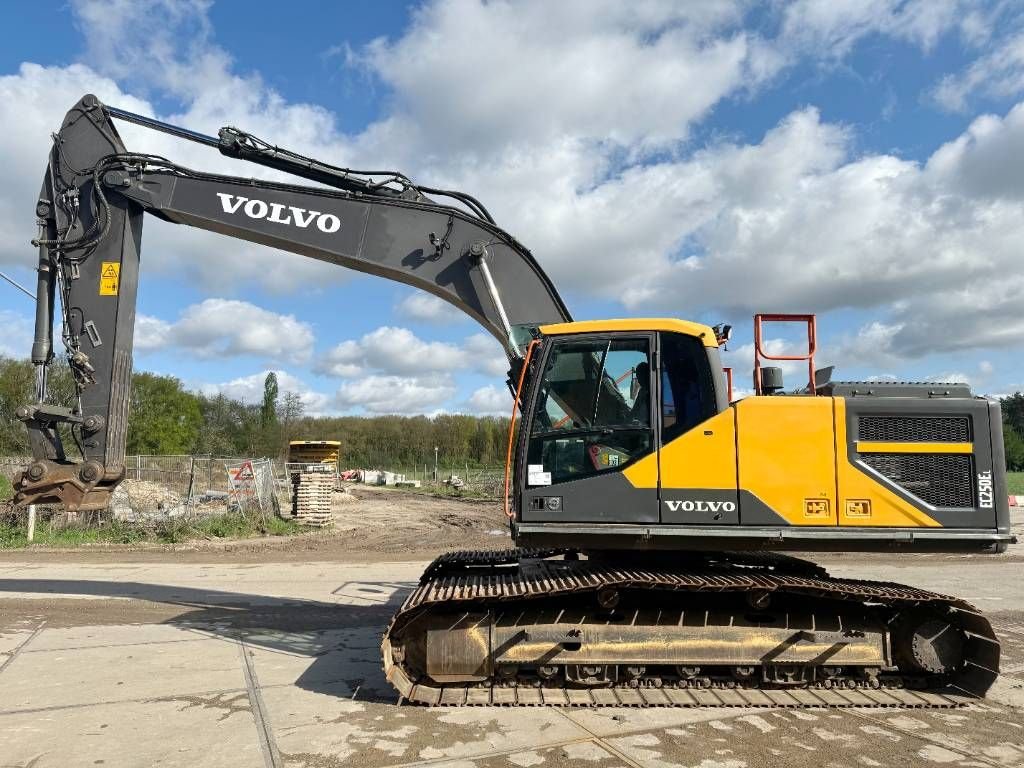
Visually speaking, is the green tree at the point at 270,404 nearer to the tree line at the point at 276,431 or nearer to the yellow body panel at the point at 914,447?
the tree line at the point at 276,431

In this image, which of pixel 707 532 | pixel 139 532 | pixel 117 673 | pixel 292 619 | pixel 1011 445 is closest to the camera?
pixel 707 532

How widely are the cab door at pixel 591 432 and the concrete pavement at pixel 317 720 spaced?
1.42m

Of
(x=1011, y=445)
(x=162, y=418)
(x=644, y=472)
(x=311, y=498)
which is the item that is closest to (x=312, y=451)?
(x=311, y=498)

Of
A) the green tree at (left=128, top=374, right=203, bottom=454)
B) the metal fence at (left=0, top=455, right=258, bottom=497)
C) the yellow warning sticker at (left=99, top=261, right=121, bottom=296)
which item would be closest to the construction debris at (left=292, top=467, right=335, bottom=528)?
the metal fence at (left=0, top=455, right=258, bottom=497)

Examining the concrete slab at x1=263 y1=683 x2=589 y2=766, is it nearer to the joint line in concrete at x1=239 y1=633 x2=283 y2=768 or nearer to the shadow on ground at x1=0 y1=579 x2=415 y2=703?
the joint line in concrete at x1=239 y1=633 x2=283 y2=768

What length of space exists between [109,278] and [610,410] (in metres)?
5.98

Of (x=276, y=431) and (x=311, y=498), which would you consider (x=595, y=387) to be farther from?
(x=276, y=431)

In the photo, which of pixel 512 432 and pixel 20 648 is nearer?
pixel 512 432

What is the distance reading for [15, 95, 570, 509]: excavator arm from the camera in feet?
25.9

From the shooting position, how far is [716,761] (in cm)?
→ 440

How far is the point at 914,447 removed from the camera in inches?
226

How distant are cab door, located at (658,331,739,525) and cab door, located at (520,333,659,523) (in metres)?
0.11

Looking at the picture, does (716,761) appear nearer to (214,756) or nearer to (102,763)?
(214,756)

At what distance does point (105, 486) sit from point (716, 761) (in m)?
6.20
